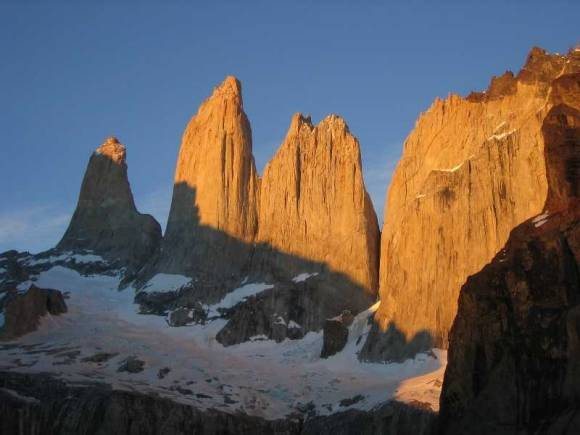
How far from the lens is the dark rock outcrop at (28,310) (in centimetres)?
14175

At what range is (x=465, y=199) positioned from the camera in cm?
12306

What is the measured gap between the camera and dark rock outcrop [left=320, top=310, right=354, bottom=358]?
132625mm

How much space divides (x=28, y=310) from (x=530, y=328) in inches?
4365

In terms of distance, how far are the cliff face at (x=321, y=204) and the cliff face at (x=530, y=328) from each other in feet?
322

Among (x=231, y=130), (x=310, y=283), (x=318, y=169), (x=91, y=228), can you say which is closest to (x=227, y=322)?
(x=310, y=283)

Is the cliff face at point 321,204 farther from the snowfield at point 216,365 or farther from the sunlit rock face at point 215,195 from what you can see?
the snowfield at point 216,365

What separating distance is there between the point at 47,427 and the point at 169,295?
60.1m

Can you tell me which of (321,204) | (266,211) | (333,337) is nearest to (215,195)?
(266,211)

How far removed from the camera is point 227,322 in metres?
149

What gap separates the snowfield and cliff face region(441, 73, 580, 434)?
153ft

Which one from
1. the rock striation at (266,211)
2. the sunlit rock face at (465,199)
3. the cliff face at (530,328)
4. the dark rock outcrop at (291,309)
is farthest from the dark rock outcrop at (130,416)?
the cliff face at (530,328)

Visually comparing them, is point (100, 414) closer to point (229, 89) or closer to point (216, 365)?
point (216, 365)

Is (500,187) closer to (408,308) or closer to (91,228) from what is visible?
(408,308)

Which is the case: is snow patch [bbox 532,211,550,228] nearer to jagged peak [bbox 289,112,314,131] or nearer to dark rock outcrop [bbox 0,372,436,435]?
dark rock outcrop [bbox 0,372,436,435]
